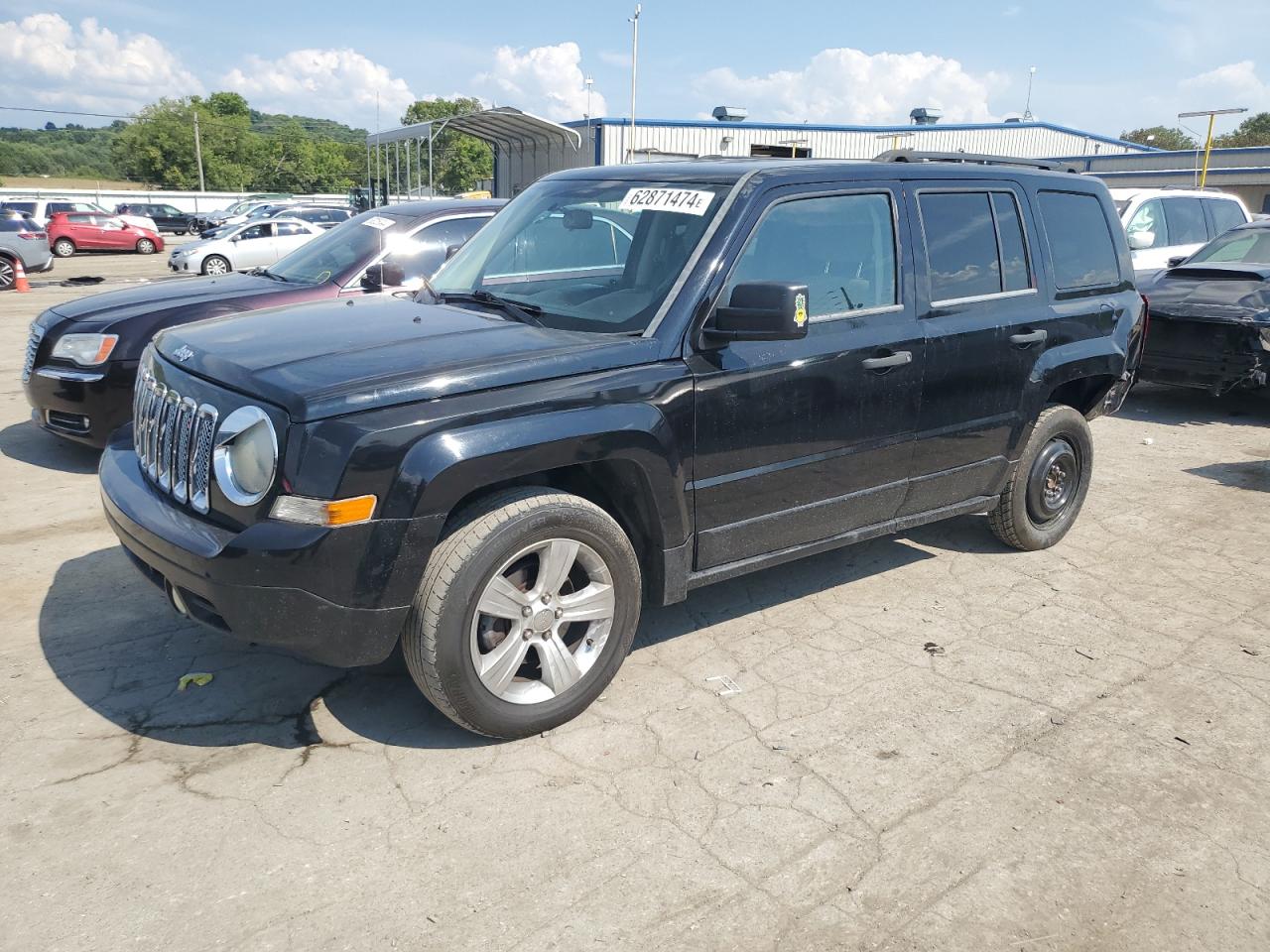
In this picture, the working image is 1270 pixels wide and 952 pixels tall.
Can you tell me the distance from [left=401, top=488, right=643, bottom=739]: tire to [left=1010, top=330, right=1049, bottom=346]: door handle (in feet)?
7.56

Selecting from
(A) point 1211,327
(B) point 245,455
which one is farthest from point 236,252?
(B) point 245,455

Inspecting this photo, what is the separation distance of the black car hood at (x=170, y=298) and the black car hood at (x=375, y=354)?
2888mm

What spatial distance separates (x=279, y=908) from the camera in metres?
Result: 2.66

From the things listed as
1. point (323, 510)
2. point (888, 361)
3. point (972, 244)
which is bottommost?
point (323, 510)

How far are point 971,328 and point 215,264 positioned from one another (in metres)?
21.2

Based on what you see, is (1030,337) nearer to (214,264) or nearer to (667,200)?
(667,200)

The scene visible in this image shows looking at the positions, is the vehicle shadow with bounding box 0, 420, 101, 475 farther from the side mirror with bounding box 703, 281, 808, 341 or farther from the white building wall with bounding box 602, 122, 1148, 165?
the white building wall with bounding box 602, 122, 1148, 165

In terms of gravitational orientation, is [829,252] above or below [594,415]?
above

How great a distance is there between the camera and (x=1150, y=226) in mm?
11984

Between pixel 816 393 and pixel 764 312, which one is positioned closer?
pixel 764 312

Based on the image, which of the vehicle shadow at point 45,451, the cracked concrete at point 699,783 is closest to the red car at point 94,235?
the vehicle shadow at point 45,451

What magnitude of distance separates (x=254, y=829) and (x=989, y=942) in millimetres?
2106

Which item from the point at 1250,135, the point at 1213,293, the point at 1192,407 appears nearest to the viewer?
the point at 1213,293

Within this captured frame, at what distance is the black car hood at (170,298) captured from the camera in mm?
6633
